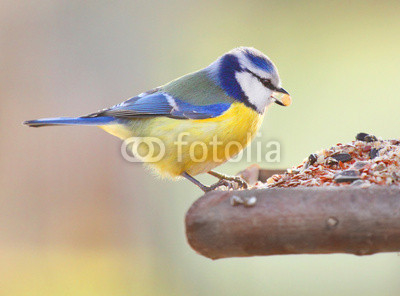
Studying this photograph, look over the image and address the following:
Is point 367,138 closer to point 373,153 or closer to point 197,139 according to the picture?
point 373,153

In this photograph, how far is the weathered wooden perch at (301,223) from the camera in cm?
158

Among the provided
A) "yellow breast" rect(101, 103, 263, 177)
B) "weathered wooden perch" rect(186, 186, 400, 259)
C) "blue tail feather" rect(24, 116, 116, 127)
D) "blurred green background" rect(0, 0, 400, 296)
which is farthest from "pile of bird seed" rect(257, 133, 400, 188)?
"blurred green background" rect(0, 0, 400, 296)

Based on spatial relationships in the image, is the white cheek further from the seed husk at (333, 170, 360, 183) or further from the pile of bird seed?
the seed husk at (333, 170, 360, 183)

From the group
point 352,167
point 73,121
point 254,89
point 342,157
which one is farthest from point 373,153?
point 73,121

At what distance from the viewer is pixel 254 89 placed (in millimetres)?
2615

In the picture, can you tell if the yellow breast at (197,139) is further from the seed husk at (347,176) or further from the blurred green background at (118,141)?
the blurred green background at (118,141)

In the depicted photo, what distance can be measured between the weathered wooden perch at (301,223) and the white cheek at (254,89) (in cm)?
97

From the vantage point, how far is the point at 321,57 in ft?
20.1

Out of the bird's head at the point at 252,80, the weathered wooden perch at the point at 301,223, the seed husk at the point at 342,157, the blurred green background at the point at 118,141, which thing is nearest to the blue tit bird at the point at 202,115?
the bird's head at the point at 252,80

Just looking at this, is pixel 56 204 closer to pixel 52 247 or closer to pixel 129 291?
pixel 52 247

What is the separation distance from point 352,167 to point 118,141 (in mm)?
3388

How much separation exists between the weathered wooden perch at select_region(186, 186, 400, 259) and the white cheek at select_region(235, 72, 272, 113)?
38.0 inches

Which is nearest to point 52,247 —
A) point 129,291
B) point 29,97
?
point 129,291

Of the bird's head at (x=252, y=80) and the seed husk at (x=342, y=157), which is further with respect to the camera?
the bird's head at (x=252, y=80)
